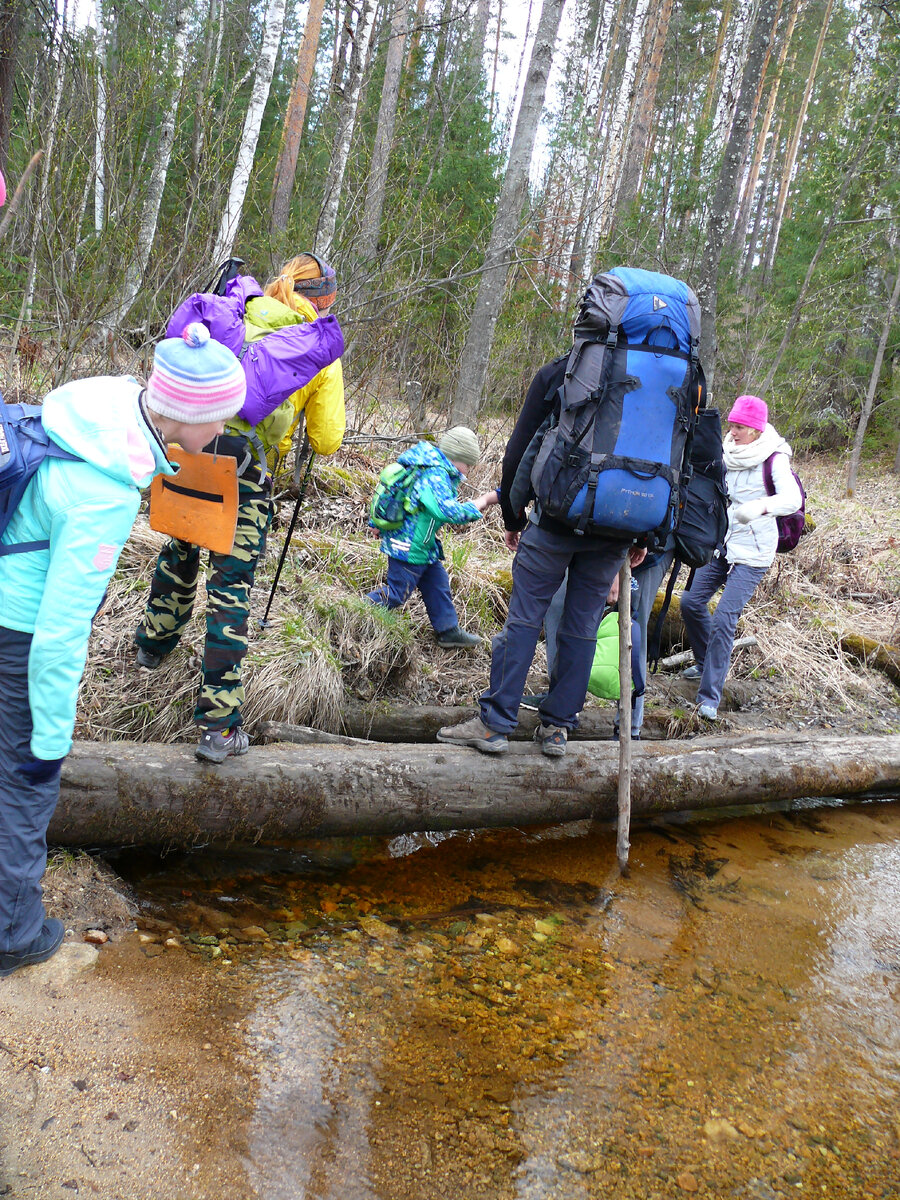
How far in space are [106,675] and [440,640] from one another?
85.4 inches

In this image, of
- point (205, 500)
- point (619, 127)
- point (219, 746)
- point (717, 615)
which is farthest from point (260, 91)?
point (219, 746)

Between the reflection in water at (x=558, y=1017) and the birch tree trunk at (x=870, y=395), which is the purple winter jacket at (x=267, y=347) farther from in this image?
the birch tree trunk at (x=870, y=395)

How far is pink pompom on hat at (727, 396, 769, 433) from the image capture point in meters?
5.63

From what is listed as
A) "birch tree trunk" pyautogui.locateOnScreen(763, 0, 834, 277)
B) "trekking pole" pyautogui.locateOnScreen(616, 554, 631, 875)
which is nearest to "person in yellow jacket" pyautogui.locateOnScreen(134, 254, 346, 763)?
"trekking pole" pyautogui.locateOnScreen(616, 554, 631, 875)

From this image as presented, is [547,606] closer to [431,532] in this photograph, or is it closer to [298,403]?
[431,532]

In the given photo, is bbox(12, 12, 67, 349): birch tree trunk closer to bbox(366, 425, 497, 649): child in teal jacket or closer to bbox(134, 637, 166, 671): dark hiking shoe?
bbox(134, 637, 166, 671): dark hiking shoe

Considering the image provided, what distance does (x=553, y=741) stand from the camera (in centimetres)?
414

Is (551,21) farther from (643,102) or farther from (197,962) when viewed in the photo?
(197,962)

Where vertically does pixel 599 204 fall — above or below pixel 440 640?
above

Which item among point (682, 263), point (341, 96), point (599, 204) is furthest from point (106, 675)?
point (682, 263)

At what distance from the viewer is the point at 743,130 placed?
27.7 ft

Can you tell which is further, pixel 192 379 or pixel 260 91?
pixel 260 91

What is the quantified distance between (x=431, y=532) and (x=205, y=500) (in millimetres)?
1956

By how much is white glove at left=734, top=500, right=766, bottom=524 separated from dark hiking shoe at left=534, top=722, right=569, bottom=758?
2.54 meters
